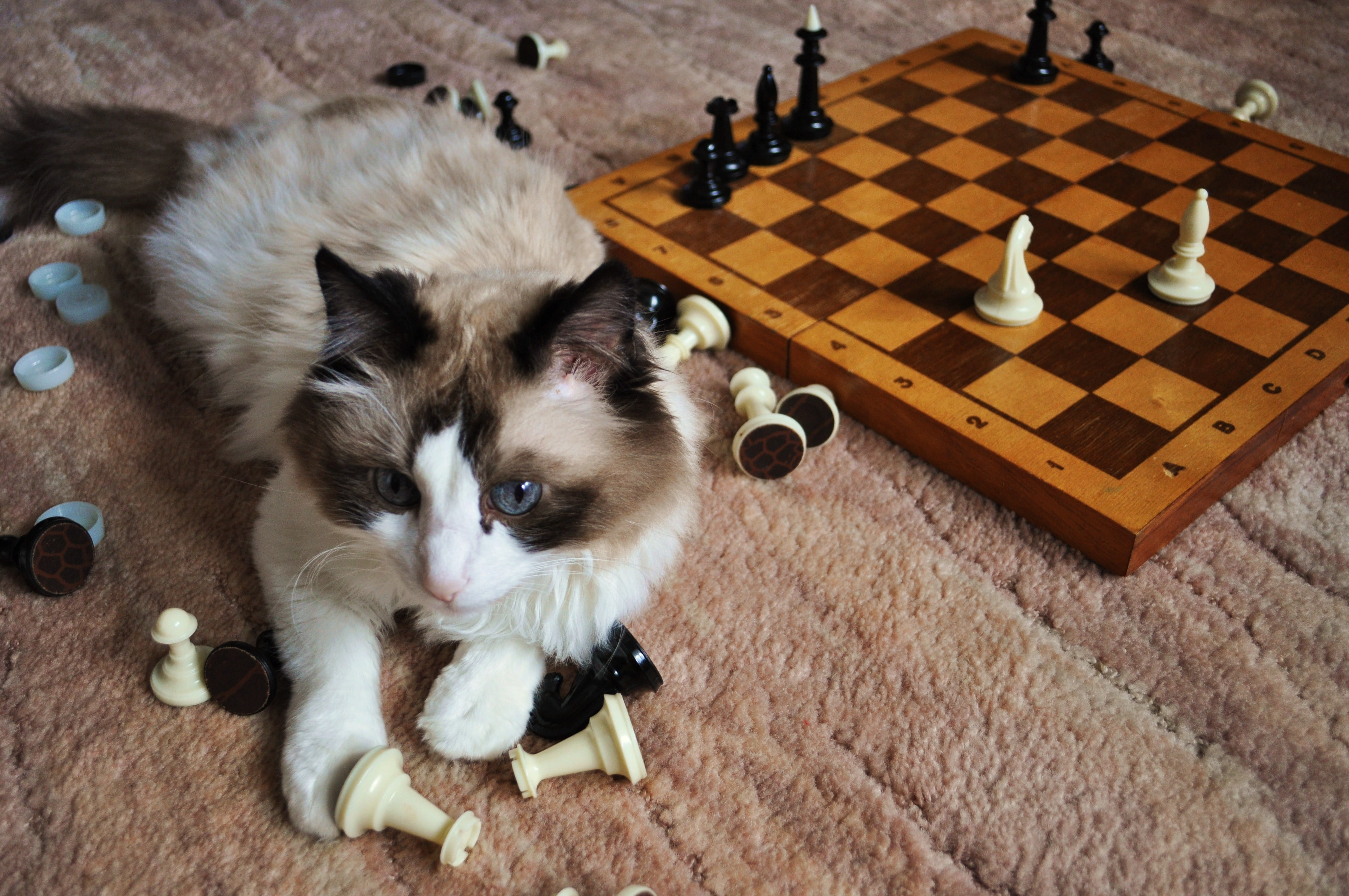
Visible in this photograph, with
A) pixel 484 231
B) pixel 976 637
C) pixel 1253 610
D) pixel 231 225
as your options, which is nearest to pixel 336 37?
pixel 231 225

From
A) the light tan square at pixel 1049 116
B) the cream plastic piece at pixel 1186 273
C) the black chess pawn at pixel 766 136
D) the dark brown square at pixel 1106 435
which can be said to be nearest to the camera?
the dark brown square at pixel 1106 435

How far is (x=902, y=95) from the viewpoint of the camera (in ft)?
7.97

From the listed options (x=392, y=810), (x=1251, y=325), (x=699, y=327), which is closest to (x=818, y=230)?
(x=699, y=327)

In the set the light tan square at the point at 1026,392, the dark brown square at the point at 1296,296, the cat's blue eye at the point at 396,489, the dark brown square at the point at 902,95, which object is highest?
the cat's blue eye at the point at 396,489

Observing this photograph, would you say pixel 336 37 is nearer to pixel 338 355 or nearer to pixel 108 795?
pixel 338 355

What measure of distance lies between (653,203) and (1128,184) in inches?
37.6

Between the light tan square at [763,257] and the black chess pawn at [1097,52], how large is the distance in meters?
1.15

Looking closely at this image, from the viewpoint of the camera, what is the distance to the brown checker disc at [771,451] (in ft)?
5.10

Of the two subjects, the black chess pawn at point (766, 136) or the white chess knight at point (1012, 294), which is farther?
the black chess pawn at point (766, 136)

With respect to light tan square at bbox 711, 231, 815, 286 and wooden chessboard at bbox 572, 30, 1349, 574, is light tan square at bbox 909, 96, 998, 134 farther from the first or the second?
light tan square at bbox 711, 231, 815, 286

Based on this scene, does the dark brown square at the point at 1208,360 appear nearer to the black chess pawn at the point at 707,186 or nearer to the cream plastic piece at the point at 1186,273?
the cream plastic piece at the point at 1186,273

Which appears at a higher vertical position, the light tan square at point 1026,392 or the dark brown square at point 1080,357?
the dark brown square at point 1080,357

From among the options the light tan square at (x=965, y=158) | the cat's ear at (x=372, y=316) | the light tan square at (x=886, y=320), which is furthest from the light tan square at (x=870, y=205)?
the cat's ear at (x=372, y=316)

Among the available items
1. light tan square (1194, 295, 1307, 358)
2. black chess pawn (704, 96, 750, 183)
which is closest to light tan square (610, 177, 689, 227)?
black chess pawn (704, 96, 750, 183)
